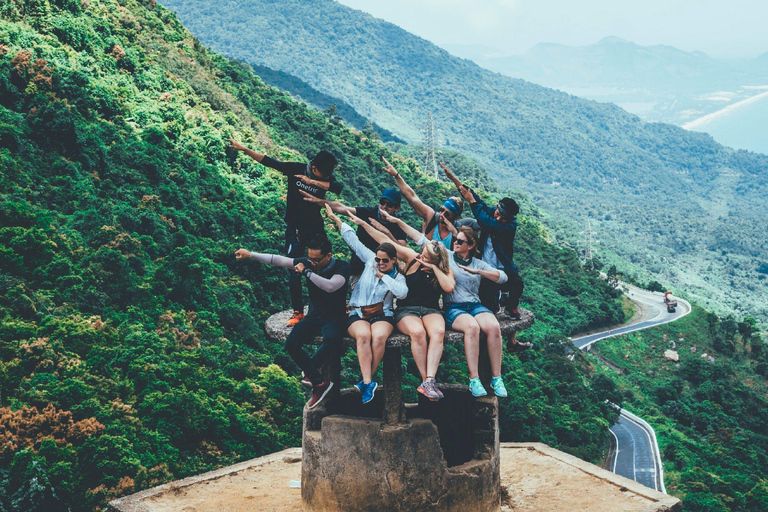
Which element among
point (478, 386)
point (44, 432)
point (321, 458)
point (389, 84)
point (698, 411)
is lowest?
point (698, 411)

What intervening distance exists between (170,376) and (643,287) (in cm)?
5693

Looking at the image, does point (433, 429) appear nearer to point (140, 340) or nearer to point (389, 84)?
point (140, 340)

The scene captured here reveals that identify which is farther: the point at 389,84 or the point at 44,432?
the point at 389,84

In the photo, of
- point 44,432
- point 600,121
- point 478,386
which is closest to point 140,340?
point 44,432

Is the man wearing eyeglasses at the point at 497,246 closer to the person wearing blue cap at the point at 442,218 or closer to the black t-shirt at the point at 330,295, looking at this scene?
the person wearing blue cap at the point at 442,218

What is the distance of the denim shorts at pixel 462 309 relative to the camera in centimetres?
847

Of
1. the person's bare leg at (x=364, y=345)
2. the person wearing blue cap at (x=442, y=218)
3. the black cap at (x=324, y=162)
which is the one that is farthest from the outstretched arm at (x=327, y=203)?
the person's bare leg at (x=364, y=345)

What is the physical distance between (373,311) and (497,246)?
1964 millimetres

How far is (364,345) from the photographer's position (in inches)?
320

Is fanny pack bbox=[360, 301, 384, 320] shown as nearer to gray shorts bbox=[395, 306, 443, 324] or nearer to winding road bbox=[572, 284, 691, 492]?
gray shorts bbox=[395, 306, 443, 324]

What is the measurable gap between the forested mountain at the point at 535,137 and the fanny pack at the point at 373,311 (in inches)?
3937

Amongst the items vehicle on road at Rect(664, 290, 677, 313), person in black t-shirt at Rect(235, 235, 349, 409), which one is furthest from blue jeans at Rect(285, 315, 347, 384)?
vehicle on road at Rect(664, 290, 677, 313)

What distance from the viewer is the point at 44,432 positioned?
44.2 feet

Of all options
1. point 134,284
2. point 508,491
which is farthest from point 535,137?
point 508,491
